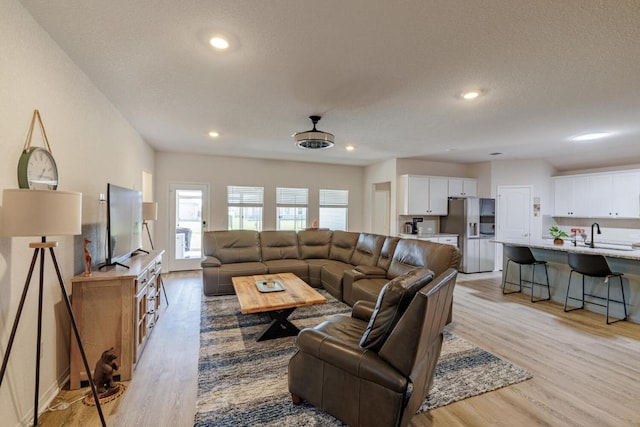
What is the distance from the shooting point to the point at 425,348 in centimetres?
165

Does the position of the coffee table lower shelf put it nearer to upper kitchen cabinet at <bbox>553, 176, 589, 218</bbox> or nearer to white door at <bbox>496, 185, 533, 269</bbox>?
white door at <bbox>496, 185, 533, 269</bbox>

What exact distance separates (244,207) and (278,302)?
416cm

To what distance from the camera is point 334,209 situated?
24.7ft

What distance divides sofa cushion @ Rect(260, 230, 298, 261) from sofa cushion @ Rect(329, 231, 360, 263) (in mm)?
709

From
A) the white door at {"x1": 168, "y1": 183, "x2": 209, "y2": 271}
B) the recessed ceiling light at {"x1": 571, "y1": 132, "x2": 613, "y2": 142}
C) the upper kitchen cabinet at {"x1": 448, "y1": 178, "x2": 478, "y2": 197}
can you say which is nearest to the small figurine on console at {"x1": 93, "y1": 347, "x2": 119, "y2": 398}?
the white door at {"x1": 168, "y1": 183, "x2": 209, "y2": 271}

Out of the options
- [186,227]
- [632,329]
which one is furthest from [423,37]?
[186,227]

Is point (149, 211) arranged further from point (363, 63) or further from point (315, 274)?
point (363, 63)

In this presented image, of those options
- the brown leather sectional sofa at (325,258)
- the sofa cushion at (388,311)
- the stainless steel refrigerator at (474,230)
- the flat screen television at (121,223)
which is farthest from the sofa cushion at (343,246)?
the sofa cushion at (388,311)

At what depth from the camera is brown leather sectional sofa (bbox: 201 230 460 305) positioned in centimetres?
363

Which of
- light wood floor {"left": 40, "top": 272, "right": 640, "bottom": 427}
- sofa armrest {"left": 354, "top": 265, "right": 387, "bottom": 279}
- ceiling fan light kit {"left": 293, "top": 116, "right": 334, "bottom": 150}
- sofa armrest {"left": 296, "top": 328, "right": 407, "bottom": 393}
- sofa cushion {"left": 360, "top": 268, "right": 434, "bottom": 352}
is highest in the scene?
ceiling fan light kit {"left": 293, "top": 116, "right": 334, "bottom": 150}

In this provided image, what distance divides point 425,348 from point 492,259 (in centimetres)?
591

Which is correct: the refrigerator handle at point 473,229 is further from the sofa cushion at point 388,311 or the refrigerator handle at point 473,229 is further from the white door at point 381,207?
the sofa cushion at point 388,311

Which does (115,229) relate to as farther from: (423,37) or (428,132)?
(428,132)

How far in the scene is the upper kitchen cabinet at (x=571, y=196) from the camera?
6.09 metres
